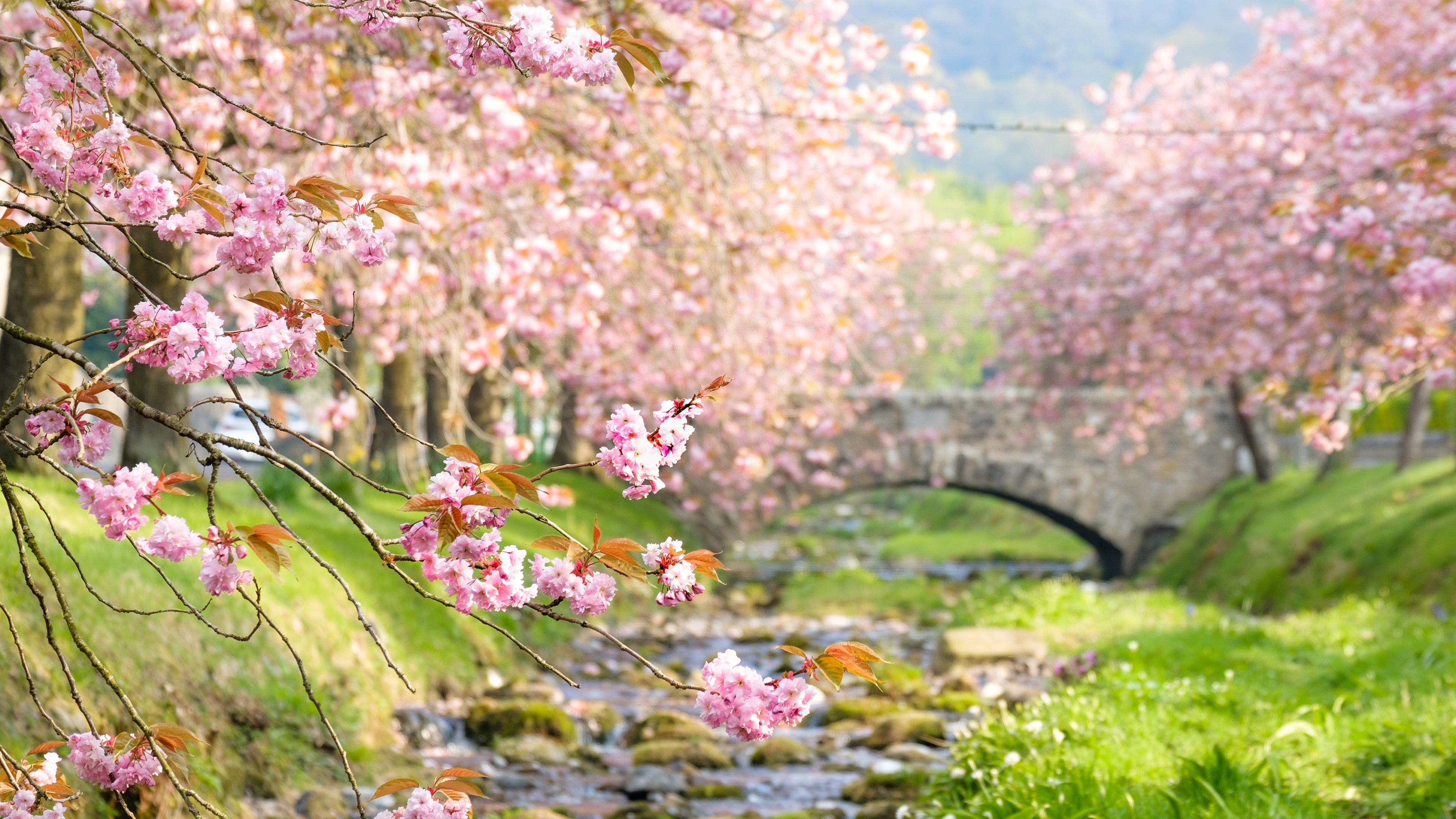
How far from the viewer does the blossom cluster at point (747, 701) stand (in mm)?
2590

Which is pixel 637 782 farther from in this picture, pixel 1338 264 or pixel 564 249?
pixel 1338 264

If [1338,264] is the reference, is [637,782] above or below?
below

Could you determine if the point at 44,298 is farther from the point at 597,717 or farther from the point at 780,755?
the point at 780,755

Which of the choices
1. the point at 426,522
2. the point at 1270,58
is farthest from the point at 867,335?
the point at 426,522

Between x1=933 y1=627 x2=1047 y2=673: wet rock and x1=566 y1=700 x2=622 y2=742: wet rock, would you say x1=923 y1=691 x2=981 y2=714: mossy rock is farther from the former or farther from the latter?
x1=566 y1=700 x2=622 y2=742: wet rock

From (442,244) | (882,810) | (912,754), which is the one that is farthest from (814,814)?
(442,244)

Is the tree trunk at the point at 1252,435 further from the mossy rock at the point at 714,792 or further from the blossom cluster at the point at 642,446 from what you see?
the blossom cluster at the point at 642,446

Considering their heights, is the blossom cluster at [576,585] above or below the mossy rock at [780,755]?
below

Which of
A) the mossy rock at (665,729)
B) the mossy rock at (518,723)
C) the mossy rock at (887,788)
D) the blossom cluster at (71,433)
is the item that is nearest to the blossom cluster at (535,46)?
the blossom cluster at (71,433)

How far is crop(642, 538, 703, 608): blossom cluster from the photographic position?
256 cm

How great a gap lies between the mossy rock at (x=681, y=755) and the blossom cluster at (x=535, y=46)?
547 centimetres

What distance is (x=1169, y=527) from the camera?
22.4 m

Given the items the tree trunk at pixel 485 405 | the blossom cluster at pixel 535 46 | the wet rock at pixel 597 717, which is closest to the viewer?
the blossom cluster at pixel 535 46

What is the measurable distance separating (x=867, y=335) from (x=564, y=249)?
55.0 feet
